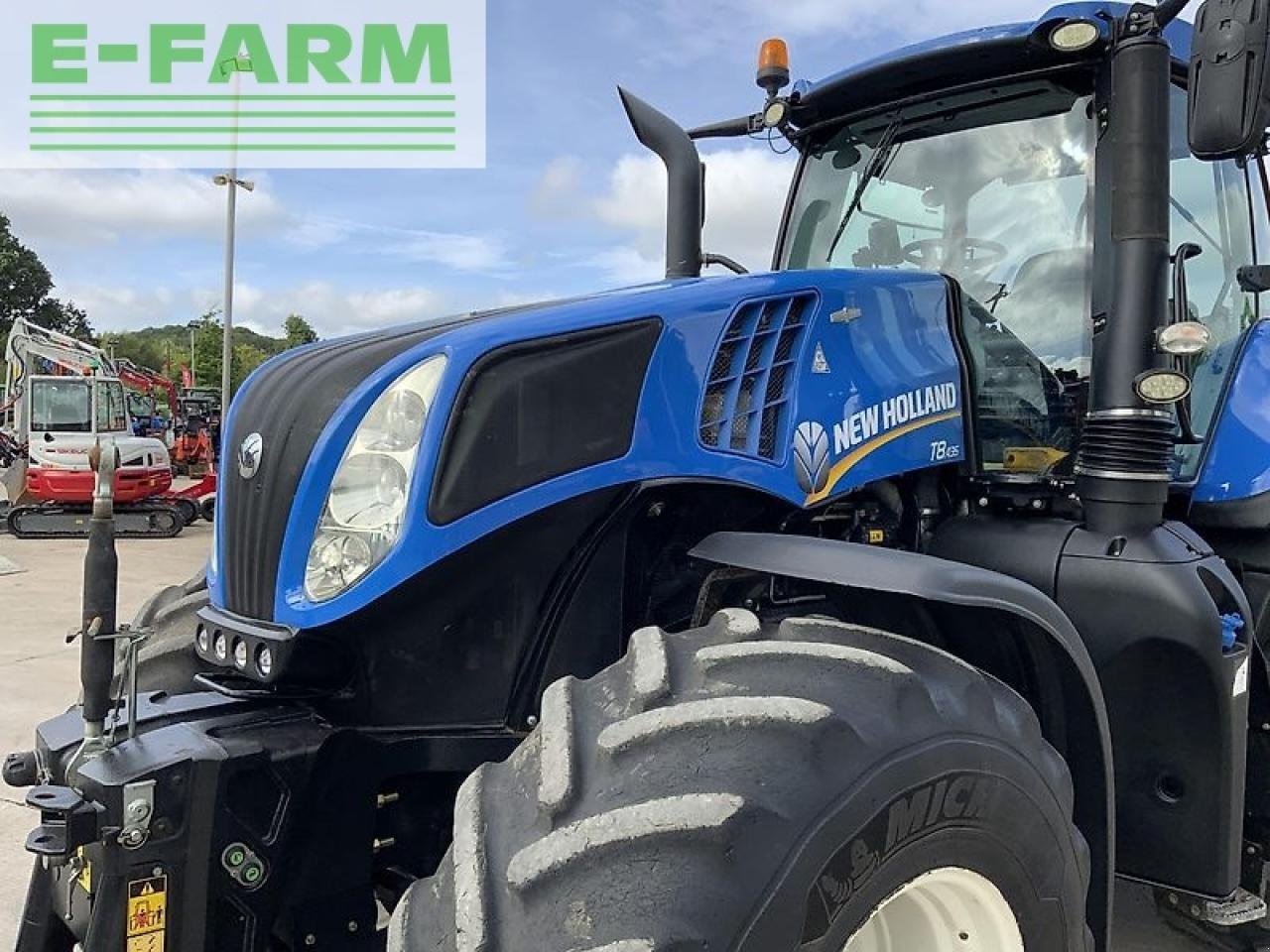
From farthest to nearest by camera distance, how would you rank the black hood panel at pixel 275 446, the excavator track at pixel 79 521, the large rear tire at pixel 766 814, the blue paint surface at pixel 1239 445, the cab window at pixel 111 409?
the cab window at pixel 111 409
the excavator track at pixel 79 521
the blue paint surface at pixel 1239 445
the black hood panel at pixel 275 446
the large rear tire at pixel 766 814

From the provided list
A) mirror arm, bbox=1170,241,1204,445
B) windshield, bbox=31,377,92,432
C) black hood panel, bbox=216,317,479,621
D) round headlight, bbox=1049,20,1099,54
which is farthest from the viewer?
windshield, bbox=31,377,92,432

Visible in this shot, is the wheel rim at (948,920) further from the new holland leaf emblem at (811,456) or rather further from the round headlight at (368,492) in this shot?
the round headlight at (368,492)

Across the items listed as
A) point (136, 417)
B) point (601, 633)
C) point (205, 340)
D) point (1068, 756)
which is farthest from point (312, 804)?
point (205, 340)

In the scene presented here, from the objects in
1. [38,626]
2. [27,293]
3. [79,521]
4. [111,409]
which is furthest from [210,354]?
[38,626]

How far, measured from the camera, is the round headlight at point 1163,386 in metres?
2.52

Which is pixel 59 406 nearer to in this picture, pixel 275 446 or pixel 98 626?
pixel 275 446

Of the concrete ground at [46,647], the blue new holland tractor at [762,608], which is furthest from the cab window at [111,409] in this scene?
the blue new holland tractor at [762,608]

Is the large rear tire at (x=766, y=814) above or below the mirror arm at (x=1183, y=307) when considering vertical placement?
below

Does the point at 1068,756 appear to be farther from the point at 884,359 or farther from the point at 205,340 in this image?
the point at 205,340

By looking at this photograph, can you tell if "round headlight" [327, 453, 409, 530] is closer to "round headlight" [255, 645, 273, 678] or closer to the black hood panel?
the black hood panel

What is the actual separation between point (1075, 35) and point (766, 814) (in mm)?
2134

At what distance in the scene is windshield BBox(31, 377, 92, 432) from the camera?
1686 centimetres

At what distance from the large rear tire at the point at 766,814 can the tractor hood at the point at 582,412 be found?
0.39m

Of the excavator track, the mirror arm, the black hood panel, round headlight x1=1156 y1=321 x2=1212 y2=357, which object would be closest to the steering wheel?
the mirror arm
